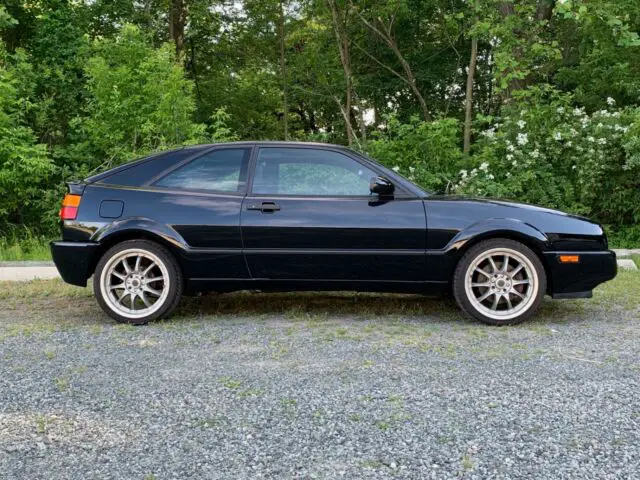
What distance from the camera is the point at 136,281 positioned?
5309 millimetres

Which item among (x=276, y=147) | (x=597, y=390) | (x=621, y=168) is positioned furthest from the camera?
(x=621, y=168)

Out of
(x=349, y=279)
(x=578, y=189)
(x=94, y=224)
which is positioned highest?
(x=578, y=189)

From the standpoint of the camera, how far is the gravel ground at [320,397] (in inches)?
103

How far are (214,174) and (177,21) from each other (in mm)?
16225

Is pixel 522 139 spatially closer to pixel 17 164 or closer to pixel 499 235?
pixel 499 235

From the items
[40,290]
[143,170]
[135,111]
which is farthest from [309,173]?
[135,111]

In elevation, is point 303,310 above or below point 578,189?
below

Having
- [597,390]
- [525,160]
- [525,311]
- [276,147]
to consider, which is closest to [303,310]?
[276,147]

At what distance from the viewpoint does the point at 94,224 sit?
5.29 m

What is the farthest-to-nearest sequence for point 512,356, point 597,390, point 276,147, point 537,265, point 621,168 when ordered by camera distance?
1. point 621,168
2. point 276,147
3. point 537,265
4. point 512,356
5. point 597,390

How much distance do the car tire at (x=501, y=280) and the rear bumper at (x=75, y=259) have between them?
9.93 ft

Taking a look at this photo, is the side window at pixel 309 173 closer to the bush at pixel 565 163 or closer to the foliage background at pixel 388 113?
the foliage background at pixel 388 113

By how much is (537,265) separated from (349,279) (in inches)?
59.9

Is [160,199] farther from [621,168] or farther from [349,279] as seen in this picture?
[621,168]
